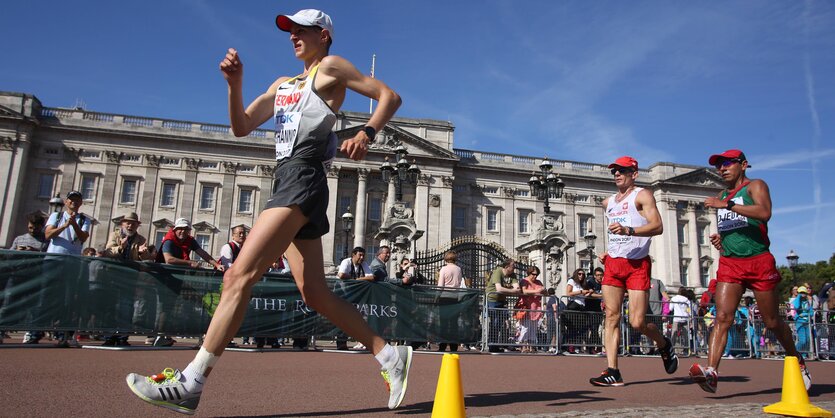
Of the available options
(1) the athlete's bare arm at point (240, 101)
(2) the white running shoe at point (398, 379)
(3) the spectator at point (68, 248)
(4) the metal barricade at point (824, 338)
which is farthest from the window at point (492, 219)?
(2) the white running shoe at point (398, 379)

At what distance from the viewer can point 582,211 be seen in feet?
155

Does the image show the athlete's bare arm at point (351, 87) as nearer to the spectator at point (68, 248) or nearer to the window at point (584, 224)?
the spectator at point (68, 248)

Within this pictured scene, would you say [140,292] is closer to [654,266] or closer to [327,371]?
[327,371]

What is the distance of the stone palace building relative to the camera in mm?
39219

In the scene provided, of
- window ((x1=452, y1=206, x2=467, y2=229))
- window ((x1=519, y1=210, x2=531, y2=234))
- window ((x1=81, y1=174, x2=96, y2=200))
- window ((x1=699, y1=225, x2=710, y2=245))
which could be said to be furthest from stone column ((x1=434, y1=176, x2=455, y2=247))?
window ((x1=81, y1=174, x2=96, y2=200))

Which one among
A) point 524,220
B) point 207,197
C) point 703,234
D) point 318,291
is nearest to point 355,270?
point 318,291

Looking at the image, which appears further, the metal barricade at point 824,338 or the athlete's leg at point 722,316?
the metal barricade at point 824,338

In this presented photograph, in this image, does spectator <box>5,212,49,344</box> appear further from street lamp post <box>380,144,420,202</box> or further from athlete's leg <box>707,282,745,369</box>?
street lamp post <box>380,144,420,202</box>

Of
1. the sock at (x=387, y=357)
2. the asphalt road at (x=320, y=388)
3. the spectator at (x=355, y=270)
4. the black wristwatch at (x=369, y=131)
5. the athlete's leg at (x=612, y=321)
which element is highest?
the black wristwatch at (x=369, y=131)

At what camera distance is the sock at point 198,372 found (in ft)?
10.3

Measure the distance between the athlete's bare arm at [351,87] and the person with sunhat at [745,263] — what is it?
10.9 ft

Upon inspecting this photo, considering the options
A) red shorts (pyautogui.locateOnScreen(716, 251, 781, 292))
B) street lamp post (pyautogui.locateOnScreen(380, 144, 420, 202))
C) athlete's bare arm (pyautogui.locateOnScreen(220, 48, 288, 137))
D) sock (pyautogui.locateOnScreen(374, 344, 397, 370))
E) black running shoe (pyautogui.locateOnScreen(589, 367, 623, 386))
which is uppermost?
street lamp post (pyautogui.locateOnScreen(380, 144, 420, 202))

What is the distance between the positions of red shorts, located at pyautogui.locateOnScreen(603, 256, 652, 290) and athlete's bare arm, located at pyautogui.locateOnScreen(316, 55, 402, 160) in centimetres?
330

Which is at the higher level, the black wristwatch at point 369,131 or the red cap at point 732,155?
the red cap at point 732,155
